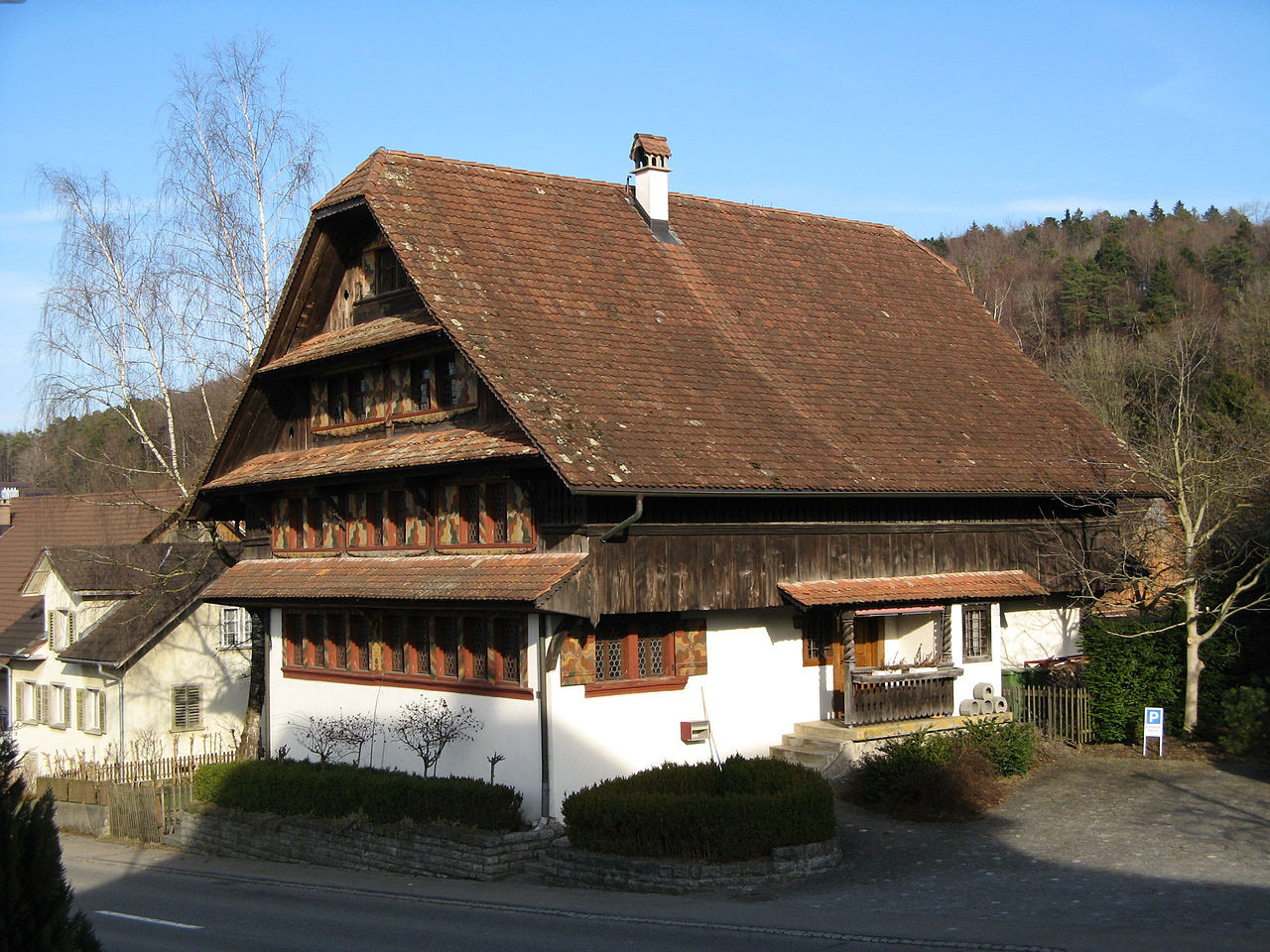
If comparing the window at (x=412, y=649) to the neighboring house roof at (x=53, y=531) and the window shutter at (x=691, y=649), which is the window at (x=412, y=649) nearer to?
the window shutter at (x=691, y=649)

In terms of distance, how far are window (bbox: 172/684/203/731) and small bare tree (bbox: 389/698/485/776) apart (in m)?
16.1

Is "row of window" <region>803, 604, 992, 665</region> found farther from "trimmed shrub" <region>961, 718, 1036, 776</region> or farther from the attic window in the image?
the attic window

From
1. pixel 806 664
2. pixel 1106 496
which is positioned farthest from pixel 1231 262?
pixel 806 664

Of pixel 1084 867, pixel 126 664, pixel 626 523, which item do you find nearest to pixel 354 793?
pixel 626 523

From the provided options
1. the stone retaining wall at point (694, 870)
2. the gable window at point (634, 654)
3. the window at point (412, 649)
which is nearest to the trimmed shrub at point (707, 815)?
the stone retaining wall at point (694, 870)

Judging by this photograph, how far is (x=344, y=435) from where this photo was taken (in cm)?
2345

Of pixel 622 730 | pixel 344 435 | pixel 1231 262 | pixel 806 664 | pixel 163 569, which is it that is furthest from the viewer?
Answer: pixel 1231 262

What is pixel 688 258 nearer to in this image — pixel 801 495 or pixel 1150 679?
pixel 801 495

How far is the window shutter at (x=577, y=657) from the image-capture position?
18672mm

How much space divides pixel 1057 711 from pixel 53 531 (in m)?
34.2

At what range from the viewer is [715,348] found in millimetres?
22062

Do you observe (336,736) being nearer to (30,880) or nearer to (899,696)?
(899,696)

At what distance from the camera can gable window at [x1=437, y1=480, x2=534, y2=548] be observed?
19.4 m

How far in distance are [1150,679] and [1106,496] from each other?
3360 millimetres
